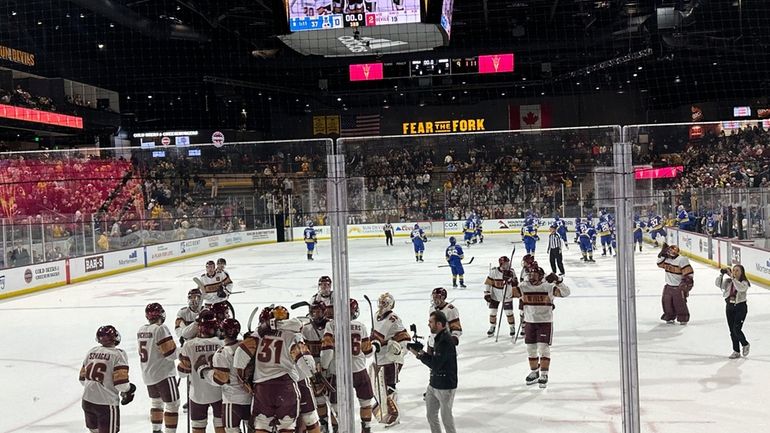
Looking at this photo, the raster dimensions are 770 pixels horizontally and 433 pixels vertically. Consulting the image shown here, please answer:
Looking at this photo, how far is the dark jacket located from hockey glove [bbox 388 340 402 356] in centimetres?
73

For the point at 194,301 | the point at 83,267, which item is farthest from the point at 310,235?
the point at 83,267

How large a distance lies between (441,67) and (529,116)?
935 cm

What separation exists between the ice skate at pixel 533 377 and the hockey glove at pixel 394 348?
183cm

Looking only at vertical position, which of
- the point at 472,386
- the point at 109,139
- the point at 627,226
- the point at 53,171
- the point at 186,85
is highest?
the point at 186,85

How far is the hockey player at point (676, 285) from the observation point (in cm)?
901

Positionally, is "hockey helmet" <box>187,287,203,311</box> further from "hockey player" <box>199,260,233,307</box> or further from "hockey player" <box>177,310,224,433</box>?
"hockey player" <box>199,260,233,307</box>

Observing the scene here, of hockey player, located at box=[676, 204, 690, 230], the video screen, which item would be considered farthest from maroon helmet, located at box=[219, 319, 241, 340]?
the video screen

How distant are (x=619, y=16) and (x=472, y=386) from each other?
19903 mm

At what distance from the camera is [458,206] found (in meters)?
4.81

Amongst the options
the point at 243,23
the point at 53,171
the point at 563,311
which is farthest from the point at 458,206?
the point at 243,23

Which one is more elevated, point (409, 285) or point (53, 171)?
point (53, 171)

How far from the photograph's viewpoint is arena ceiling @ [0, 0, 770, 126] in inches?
814

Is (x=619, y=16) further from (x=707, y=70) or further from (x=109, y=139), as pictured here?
(x=109, y=139)

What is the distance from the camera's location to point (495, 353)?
321 inches
